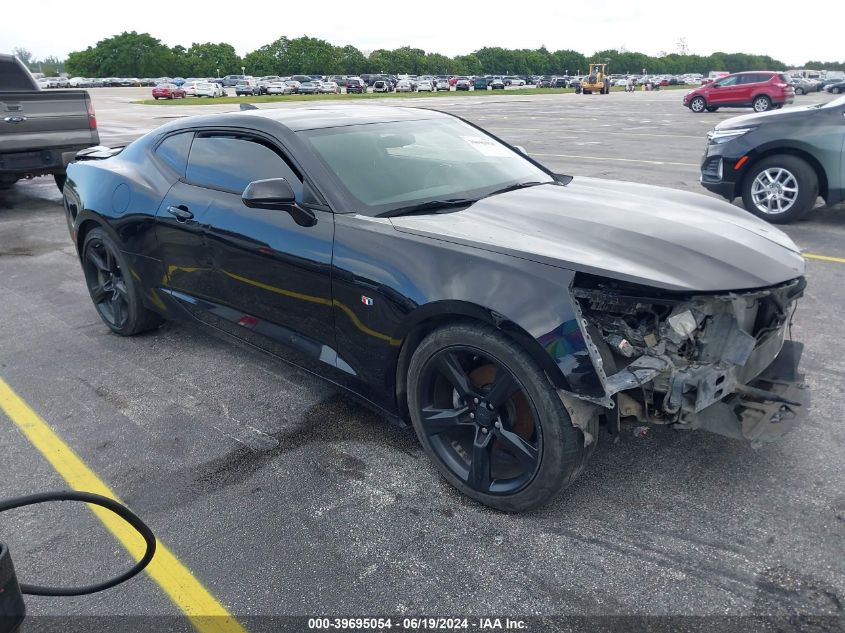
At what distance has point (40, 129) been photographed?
9.26m

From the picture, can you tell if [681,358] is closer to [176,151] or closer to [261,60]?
[176,151]

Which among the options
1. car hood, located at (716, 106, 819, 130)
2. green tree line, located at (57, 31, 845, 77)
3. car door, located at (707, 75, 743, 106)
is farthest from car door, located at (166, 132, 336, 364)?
green tree line, located at (57, 31, 845, 77)

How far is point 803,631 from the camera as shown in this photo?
2160 millimetres

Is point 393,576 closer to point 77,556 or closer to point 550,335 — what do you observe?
point 550,335

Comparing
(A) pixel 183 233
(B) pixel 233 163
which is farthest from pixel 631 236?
(A) pixel 183 233

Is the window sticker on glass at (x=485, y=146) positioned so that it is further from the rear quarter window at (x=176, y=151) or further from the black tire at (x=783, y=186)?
the black tire at (x=783, y=186)

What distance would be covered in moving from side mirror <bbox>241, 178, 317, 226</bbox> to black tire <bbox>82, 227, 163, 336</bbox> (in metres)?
1.87

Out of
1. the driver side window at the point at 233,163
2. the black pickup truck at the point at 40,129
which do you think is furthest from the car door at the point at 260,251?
the black pickup truck at the point at 40,129

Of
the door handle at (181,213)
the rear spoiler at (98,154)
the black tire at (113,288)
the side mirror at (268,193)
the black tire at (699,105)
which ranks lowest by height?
the black tire at (699,105)

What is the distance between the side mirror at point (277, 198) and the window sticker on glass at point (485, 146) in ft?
4.38

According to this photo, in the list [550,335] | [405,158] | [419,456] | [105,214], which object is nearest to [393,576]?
[419,456]

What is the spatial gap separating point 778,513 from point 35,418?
149 inches

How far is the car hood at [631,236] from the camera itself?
102 inches

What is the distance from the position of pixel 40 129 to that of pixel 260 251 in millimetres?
7549
